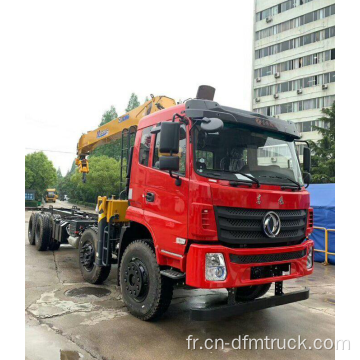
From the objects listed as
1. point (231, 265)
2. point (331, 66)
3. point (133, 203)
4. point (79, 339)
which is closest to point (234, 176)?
point (231, 265)

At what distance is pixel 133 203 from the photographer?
5.14 metres

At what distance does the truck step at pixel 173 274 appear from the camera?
12.9 ft

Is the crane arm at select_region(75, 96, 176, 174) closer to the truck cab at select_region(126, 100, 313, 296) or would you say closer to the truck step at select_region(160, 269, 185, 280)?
the truck cab at select_region(126, 100, 313, 296)

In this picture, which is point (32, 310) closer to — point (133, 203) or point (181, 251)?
point (133, 203)

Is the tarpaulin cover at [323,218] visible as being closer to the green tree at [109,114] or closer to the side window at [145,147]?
the side window at [145,147]

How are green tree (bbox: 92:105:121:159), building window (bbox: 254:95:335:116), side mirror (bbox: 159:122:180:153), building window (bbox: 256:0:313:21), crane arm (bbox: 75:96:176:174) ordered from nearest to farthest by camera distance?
side mirror (bbox: 159:122:180:153)
crane arm (bbox: 75:96:176:174)
building window (bbox: 254:95:335:116)
building window (bbox: 256:0:313:21)
green tree (bbox: 92:105:121:159)

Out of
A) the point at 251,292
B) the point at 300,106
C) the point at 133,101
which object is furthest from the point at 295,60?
the point at 251,292

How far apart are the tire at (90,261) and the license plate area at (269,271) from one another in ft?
10.1

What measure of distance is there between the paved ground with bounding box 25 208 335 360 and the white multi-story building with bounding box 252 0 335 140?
92.9 ft

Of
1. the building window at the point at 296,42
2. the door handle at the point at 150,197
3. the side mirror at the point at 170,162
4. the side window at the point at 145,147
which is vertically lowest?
the door handle at the point at 150,197

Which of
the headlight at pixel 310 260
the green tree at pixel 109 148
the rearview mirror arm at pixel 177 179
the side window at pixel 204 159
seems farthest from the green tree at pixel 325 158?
the green tree at pixel 109 148

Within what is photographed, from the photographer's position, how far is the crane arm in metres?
6.39

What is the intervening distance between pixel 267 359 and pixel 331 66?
3317cm

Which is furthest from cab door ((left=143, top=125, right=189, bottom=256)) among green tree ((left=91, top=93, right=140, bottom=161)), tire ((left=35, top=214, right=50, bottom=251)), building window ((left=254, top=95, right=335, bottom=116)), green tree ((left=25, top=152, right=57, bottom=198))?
green tree ((left=91, top=93, right=140, bottom=161))
